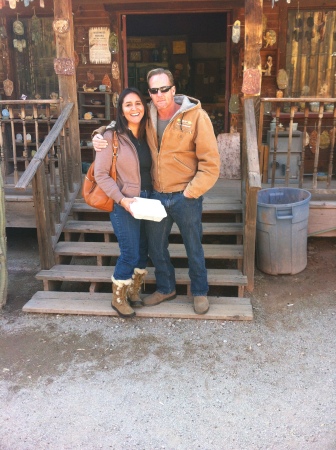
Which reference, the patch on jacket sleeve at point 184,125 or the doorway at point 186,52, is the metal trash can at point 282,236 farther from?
the doorway at point 186,52

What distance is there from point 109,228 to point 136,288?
104 cm

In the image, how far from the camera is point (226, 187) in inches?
226

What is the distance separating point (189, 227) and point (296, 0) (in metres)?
5.02

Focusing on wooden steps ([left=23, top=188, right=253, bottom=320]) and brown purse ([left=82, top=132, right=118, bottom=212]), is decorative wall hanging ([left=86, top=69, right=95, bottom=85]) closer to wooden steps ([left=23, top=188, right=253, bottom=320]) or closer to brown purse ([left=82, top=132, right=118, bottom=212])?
wooden steps ([left=23, top=188, right=253, bottom=320])

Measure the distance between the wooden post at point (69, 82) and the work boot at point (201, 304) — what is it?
219 centimetres

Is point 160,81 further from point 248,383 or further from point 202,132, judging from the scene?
point 248,383

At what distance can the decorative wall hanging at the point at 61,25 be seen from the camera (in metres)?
4.82

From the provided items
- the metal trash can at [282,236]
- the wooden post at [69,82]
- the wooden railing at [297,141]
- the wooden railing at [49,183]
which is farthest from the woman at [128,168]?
the wooden railing at [297,141]

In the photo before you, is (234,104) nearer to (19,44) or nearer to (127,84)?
(127,84)

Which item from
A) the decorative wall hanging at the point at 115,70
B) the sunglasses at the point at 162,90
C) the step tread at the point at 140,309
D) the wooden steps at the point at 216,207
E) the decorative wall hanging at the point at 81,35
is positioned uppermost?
the decorative wall hanging at the point at 81,35

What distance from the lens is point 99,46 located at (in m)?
7.34

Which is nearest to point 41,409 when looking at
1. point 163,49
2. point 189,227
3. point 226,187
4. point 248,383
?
point 248,383

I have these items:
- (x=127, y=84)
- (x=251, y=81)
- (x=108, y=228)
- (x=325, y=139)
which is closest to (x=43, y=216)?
(x=108, y=228)

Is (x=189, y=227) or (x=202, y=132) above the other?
(x=202, y=132)
